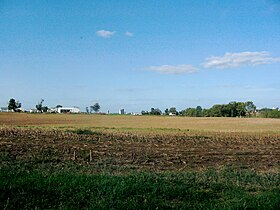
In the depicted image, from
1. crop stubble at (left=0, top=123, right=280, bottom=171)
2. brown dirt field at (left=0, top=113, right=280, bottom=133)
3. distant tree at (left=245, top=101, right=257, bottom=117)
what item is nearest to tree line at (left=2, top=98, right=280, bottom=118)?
distant tree at (left=245, top=101, right=257, bottom=117)

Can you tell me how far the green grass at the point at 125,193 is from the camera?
21.7ft

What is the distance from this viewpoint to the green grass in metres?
6.62

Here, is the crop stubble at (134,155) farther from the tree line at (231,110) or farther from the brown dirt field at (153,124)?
the tree line at (231,110)

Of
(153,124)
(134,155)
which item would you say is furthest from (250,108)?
(134,155)

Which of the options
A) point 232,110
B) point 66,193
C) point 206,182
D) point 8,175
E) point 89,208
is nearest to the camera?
point 89,208

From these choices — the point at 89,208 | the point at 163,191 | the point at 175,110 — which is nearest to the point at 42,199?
the point at 89,208

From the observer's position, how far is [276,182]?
9648 mm

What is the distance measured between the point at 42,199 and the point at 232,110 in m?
111

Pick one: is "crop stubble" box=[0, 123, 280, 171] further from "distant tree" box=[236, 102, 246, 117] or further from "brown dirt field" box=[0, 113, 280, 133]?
"distant tree" box=[236, 102, 246, 117]

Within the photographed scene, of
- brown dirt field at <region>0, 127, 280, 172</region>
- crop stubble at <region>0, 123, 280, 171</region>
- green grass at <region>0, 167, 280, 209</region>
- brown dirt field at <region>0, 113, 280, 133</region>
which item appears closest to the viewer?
green grass at <region>0, 167, 280, 209</region>

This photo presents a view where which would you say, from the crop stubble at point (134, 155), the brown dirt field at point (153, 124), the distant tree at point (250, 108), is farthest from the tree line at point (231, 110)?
the crop stubble at point (134, 155)

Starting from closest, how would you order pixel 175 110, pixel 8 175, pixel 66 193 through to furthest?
pixel 66 193
pixel 8 175
pixel 175 110

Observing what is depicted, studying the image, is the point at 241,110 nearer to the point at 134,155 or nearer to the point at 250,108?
the point at 250,108

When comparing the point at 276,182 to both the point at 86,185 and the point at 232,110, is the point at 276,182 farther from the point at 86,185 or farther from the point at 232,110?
the point at 232,110
